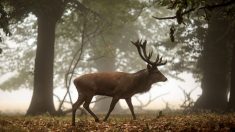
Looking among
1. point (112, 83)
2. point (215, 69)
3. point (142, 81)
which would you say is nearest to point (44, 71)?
point (142, 81)

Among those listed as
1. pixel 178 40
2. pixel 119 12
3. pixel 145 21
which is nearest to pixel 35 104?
pixel 119 12

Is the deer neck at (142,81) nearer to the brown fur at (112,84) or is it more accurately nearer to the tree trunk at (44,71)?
the brown fur at (112,84)

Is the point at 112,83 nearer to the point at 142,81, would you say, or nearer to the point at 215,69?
the point at 142,81

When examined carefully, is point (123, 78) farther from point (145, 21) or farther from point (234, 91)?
point (145, 21)

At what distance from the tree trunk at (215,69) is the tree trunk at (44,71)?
8103 mm

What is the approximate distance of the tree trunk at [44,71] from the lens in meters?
21.8

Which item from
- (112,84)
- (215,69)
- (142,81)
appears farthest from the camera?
(215,69)

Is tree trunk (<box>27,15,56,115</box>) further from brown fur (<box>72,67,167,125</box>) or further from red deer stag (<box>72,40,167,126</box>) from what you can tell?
brown fur (<box>72,67,167,125</box>)

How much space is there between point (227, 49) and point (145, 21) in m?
18.1

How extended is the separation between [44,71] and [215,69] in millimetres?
9282

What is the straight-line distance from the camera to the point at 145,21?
40000 mm

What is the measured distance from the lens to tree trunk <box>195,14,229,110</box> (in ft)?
73.6

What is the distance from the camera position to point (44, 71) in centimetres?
2236

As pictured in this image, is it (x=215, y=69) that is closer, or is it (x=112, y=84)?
(x=112, y=84)
